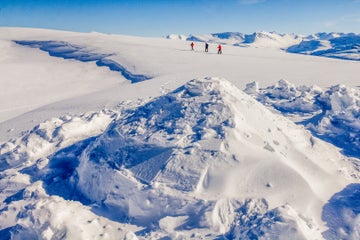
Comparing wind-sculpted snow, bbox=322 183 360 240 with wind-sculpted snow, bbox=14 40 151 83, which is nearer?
wind-sculpted snow, bbox=322 183 360 240

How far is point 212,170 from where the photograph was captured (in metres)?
5.52

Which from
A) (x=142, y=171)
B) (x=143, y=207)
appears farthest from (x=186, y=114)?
(x=143, y=207)

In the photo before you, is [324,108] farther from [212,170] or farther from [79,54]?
[79,54]

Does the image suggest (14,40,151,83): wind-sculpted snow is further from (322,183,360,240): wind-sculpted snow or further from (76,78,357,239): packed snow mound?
(322,183,360,240): wind-sculpted snow

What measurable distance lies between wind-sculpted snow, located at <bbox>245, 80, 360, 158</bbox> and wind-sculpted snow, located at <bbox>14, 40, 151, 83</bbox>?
7561 mm

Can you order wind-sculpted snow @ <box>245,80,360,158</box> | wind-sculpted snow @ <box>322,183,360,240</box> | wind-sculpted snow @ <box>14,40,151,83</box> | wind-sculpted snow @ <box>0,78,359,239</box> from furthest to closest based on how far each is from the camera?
wind-sculpted snow @ <box>14,40,151,83</box>
wind-sculpted snow @ <box>245,80,360,158</box>
wind-sculpted snow @ <box>0,78,359,239</box>
wind-sculpted snow @ <box>322,183,360,240</box>

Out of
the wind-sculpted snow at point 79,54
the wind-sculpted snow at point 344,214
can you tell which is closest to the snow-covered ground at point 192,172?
the wind-sculpted snow at point 344,214

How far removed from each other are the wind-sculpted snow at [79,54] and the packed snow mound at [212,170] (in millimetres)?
10671

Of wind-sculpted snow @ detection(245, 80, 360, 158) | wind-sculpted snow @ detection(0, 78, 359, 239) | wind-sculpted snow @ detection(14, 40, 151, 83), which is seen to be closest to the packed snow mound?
wind-sculpted snow @ detection(0, 78, 359, 239)

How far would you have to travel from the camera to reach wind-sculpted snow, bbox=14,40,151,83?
1867cm

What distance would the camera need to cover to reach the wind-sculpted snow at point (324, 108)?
8063 millimetres

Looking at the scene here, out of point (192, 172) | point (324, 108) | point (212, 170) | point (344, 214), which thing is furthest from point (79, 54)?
point (344, 214)

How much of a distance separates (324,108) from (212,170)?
232 inches

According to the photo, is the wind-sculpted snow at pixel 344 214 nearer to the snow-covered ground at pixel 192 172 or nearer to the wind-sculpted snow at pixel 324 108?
the snow-covered ground at pixel 192 172
